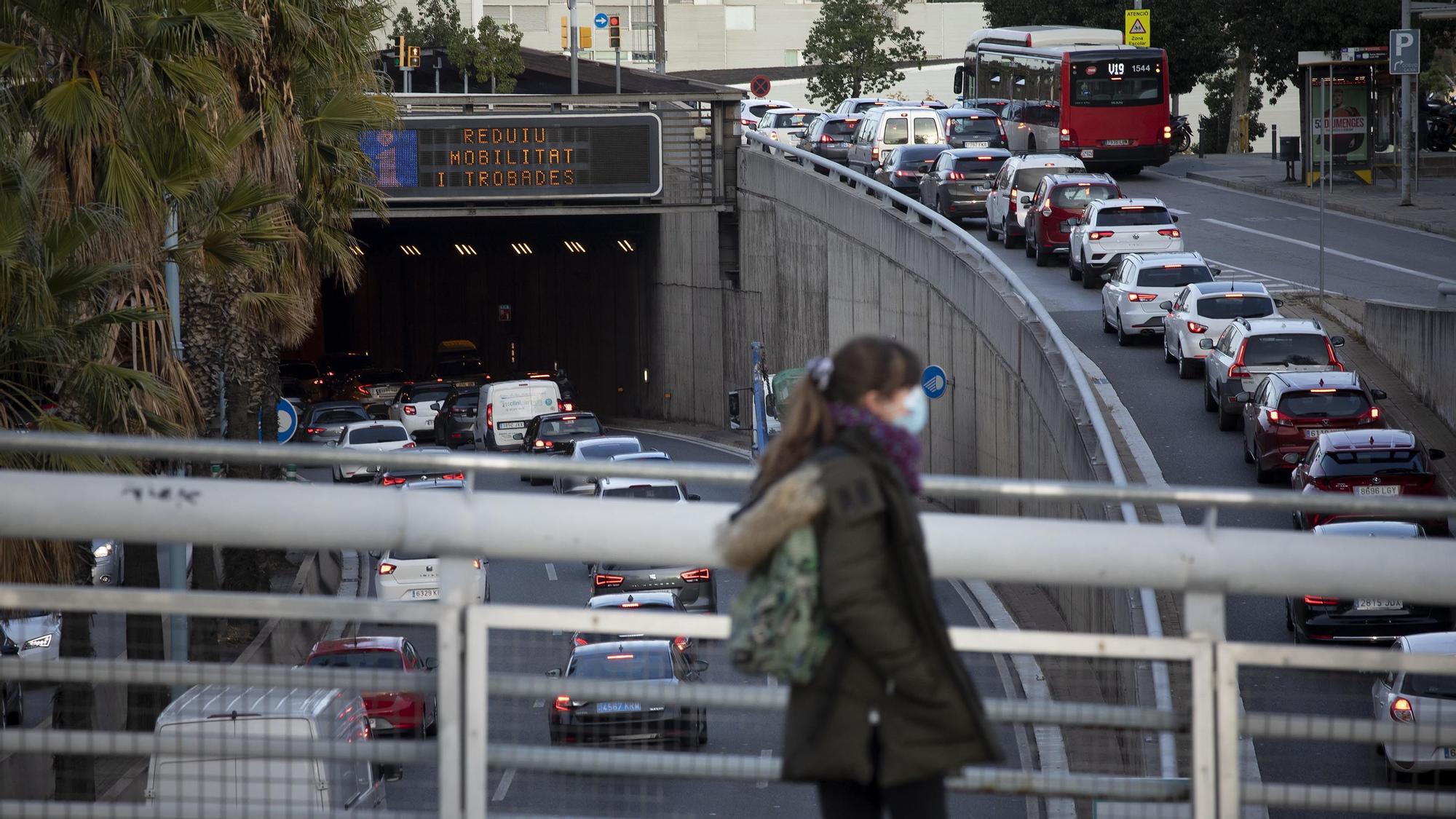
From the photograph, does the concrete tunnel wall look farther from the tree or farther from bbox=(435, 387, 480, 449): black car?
the tree

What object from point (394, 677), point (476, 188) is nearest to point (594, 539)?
point (394, 677)

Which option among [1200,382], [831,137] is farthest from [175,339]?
[831,137]

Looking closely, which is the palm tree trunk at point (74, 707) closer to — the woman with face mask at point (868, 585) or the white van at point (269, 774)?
the white van at point (269, 774)

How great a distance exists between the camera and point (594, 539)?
4434 millimetres

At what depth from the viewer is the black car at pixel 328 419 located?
4153 cm

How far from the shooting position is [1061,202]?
123ft

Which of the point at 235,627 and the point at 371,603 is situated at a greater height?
the point at 371,603

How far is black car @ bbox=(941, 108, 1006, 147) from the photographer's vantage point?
166 feet

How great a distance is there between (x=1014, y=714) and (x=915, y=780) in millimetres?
617

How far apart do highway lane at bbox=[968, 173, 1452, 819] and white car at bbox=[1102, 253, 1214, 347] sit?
1.74ft

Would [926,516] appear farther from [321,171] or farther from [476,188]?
[476,188]

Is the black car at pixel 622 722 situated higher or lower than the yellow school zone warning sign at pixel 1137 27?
lower

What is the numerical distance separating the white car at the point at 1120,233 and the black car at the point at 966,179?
7263 millimetres

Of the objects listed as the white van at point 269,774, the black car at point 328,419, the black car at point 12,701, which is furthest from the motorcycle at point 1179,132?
the white van at point 269,774
